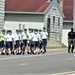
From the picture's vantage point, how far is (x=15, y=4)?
175ft

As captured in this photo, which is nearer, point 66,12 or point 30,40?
Result: point 30,40

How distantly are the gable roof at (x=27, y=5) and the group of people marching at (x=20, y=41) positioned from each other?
22341mm

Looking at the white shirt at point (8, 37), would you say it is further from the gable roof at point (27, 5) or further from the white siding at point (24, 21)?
the white siding at point (24, 21)

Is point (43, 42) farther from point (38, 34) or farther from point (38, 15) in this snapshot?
point (38, 15)

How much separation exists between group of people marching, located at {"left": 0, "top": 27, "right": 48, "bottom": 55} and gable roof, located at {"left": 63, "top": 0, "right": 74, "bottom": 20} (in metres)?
29.9

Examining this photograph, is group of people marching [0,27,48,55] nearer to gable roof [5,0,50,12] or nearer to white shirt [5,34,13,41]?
white shirt [5,34,13,41]

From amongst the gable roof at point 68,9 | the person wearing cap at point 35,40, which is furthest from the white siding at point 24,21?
the person wearing cap at point 35,40

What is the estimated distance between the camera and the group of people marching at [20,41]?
1149 inches

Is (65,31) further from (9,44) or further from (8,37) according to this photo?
(8,37)

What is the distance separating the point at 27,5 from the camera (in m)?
53.1

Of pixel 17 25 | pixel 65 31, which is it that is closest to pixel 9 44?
pixel 17 25

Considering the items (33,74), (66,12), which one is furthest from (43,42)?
(66,12)

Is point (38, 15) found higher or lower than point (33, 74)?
higher

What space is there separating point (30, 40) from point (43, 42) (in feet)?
4.92
